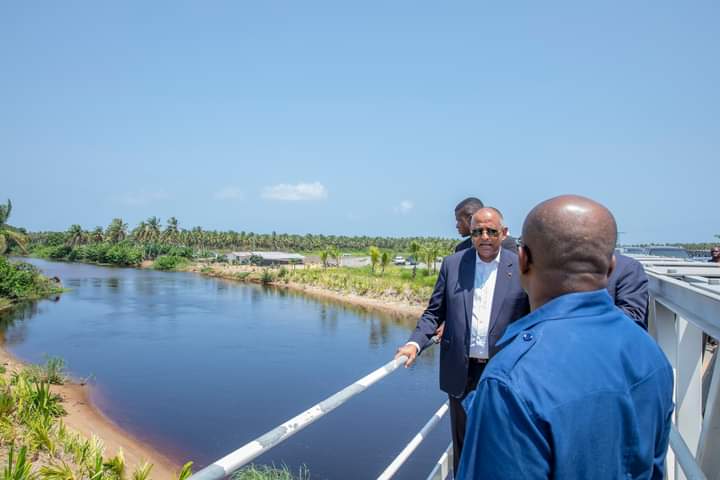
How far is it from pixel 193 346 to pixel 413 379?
12.1 m

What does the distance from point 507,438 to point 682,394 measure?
7.36 ft

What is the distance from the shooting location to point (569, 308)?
38.7 inches

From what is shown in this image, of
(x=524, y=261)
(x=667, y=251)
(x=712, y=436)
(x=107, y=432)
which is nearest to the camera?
(x=524, y=261)

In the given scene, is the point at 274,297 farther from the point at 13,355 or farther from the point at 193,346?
the point at 13,355

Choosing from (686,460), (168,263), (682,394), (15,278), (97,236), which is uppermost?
(97,236)

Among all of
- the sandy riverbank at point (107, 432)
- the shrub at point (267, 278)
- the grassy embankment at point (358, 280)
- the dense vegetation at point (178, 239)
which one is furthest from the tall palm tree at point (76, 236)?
the sandy riverbank at point (107, 432)

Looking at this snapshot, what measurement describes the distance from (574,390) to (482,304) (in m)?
1.97

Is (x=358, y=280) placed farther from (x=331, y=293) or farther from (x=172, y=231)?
(x=172, y=231)

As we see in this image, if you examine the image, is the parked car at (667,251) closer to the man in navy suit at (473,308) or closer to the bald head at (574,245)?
the man in navy suit at (473,308)

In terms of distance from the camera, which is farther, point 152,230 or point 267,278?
point 152,230

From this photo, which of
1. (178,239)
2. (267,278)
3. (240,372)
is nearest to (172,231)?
(178,239)

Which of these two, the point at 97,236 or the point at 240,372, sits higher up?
the point at 97,236

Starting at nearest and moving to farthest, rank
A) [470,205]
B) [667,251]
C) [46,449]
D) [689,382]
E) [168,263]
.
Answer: [689,382], [470,205], [46,449], [667,251], [168,263]

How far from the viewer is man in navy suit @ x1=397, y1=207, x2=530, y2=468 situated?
274 centimetres
